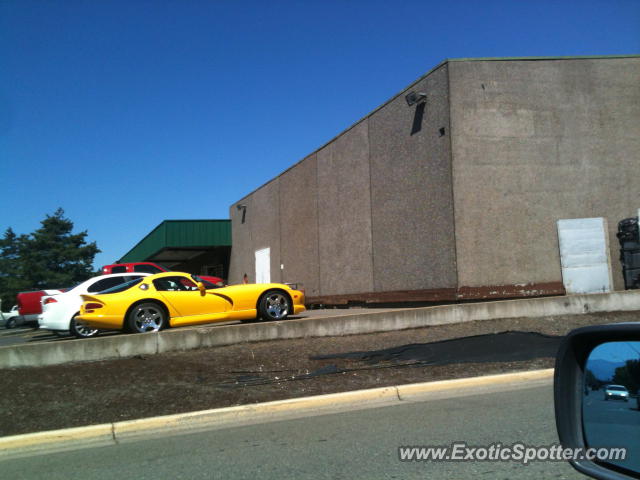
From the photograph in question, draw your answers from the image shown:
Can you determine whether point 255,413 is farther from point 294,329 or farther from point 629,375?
point 629,375

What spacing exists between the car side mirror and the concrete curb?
5.64 metres

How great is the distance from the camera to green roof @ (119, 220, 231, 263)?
34.6m

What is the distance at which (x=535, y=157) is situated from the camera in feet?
53.6

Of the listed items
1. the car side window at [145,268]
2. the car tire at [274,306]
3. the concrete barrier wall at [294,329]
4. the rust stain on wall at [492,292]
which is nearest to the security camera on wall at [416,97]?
the rust stain on wall at [492,292]

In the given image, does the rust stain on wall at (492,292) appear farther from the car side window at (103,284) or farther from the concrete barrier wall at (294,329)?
the car side window at (103,284)

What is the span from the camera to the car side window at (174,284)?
12.1 m

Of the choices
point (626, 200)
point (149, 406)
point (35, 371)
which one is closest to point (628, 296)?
point (626, 200)

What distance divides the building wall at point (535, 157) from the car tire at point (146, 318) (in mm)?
8111

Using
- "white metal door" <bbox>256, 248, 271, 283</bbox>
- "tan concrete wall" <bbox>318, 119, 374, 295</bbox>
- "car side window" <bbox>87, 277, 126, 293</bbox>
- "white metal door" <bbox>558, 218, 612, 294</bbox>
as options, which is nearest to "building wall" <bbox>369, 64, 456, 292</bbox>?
"tan concrete wall" <bbox>318, 119, 374, 295</bbox>

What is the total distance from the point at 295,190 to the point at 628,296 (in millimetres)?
16112

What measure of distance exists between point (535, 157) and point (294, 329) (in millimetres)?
9382

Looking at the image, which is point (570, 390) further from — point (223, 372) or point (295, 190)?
point (295, 190)

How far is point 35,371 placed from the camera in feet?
30.3

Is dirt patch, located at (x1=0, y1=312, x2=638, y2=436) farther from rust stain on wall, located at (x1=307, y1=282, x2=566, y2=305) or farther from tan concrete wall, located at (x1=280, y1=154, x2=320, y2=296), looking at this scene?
tan concrete wall, located at (x1=280, y1=154, x2=320, y2=296)
